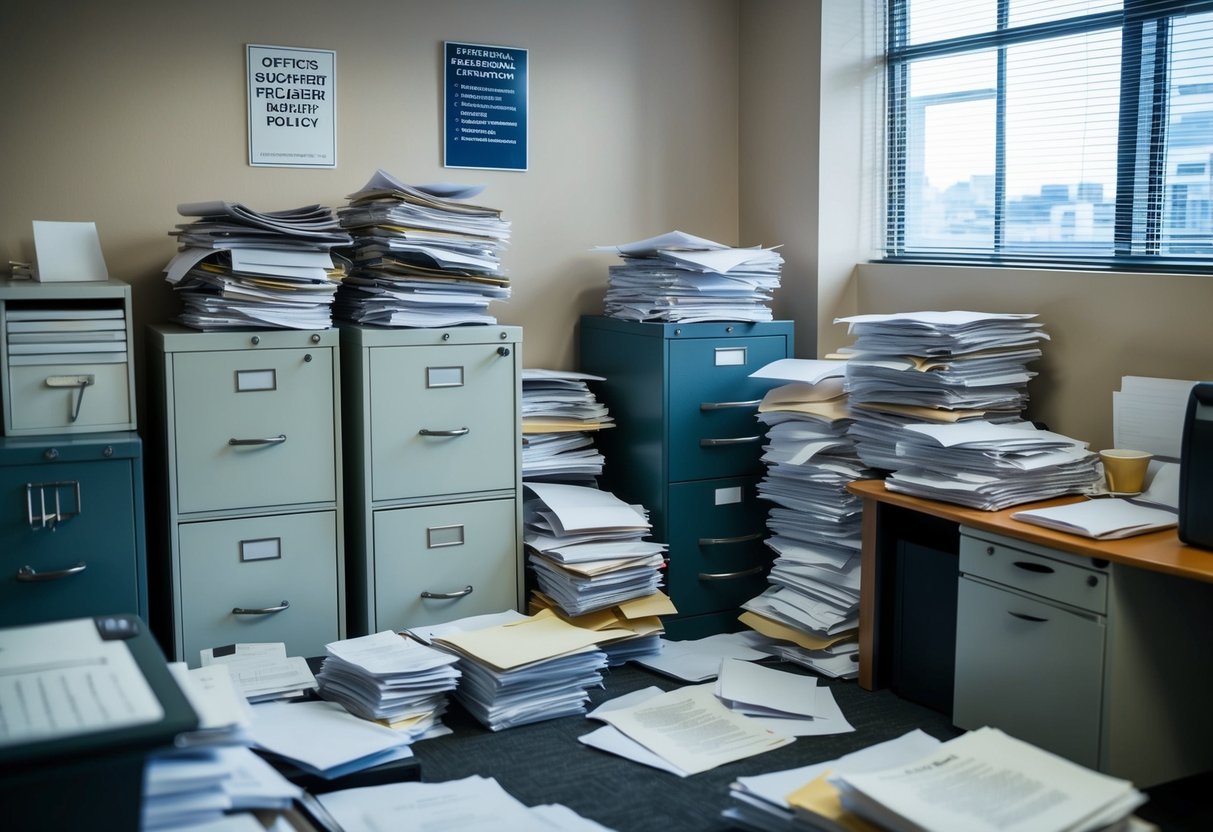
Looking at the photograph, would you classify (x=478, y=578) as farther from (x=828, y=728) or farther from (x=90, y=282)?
(x=90, y=282)

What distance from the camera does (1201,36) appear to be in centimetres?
277

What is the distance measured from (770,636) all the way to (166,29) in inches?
95.0

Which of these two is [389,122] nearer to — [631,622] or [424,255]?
[424,255]

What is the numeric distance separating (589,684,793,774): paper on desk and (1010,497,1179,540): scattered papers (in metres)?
0.77

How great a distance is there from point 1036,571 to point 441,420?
157 centimetres

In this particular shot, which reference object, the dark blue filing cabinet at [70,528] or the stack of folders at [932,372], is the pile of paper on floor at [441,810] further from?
the stack of folders at [932,372]

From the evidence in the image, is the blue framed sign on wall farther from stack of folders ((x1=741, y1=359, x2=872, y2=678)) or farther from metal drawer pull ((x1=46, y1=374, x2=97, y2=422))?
metal drawer pull ((x1=46, y1=374, x2=97, y2=422))

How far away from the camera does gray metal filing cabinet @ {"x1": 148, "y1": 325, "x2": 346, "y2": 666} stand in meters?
2.86

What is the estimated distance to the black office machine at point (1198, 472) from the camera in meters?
2.31

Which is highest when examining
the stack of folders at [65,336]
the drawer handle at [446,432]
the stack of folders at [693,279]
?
the stack of folders at [693,279]

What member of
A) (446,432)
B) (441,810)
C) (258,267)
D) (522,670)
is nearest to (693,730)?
(522,670)

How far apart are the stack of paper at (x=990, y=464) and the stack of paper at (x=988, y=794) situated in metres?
0.97

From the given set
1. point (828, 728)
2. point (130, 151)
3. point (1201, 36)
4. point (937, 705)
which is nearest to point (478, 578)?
point (828, 728)

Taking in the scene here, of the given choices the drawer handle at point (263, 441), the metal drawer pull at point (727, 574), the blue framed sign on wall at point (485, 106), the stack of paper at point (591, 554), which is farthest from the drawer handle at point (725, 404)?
the drawer handle at point (263, 441)
